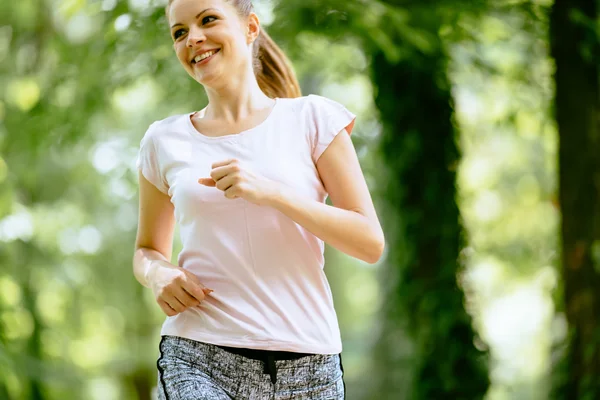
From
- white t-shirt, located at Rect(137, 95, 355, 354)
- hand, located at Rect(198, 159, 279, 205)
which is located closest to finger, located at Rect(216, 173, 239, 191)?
hand, located at Rect(198, 159, 279, 205)

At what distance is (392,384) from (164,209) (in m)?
4.86

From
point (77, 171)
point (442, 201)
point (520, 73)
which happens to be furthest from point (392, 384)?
point (77, 171)

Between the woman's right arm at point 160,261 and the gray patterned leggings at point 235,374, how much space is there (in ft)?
0.36

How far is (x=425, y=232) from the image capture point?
5.32 m

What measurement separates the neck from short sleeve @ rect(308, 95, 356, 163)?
0.50 feet

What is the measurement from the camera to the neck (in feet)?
6.75

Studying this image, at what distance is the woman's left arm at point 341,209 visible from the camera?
1.79m

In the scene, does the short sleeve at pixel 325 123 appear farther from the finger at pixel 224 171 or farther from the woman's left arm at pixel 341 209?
the finger at pixel 224 171

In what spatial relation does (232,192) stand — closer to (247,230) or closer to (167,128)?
(247,230)

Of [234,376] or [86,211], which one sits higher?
[86,211]

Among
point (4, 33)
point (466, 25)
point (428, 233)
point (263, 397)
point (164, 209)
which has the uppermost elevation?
point (4, 33)

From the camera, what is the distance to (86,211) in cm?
878

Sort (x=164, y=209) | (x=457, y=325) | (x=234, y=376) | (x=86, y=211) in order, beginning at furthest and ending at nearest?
(x=86, y=211) → (x=457, y=325) → (x=164, y=209) → (x=234, y=376)

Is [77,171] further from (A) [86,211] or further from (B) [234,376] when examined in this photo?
(B) [234,376]
